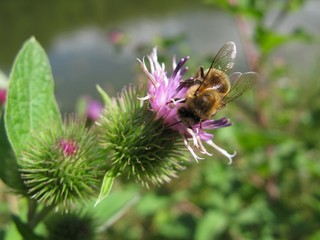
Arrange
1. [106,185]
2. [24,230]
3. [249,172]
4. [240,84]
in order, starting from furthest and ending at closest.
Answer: [249,172] → [240,84] → [24,230] → [106,185]

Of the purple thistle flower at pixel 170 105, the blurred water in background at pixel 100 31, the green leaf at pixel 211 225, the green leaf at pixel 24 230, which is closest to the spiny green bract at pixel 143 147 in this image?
the purple thistle flower at pixel 170 105

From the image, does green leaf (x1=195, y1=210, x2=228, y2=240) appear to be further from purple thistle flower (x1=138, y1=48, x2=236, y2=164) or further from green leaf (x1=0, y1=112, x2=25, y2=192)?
green leaf (x1=0, y1=112, x2=25, y2=192)

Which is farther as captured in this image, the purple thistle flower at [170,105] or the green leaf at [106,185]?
the purple thistle flower at [170,105]

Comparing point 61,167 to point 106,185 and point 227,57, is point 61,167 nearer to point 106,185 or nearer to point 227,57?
point 106,185

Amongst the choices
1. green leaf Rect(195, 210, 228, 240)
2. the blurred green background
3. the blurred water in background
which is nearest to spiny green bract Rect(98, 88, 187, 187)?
the blurred green background

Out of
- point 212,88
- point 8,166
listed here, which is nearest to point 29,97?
point 8,166

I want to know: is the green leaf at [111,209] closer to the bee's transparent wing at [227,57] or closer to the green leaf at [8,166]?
the green leaf at [8,166]

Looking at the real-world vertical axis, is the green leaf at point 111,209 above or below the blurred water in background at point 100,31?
above
